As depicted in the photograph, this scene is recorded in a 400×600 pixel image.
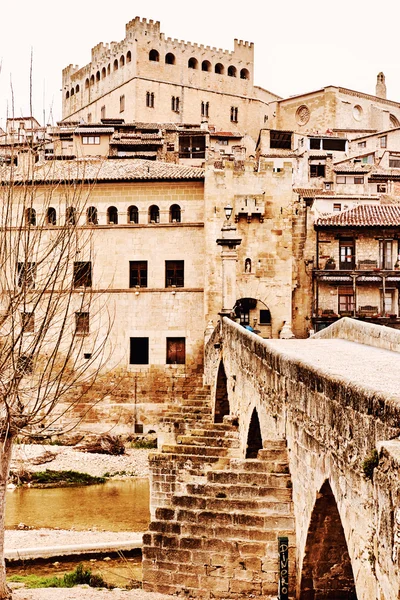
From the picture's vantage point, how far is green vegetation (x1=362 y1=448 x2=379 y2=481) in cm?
474

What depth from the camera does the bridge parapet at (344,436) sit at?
454 cm

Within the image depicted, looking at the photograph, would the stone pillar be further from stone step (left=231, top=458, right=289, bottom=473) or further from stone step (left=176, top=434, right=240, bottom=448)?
stone step (left=231, top=458, right=289, bottom=473)

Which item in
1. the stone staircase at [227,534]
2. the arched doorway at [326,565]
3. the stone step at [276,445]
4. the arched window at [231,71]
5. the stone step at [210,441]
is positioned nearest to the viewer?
the arched doorway at [326,565]

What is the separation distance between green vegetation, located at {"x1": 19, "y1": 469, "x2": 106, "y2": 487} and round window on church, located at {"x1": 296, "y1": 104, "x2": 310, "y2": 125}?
2204 inches

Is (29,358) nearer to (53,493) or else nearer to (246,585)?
(246,585)

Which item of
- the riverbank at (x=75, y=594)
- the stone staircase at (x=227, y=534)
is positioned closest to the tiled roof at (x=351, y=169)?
the riverbank at (x=75, y=594)

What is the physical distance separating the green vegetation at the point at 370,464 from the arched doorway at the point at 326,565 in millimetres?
2592

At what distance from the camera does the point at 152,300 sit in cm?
3117

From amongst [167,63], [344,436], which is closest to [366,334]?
[344,436]

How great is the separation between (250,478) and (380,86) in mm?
83629

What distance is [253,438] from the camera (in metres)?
13.6

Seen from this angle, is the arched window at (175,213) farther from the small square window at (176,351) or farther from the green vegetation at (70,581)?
the green vegetation at (70,581)

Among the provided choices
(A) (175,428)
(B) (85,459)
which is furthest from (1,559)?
(B) (85,459)

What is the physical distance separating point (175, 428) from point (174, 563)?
10945 mm
